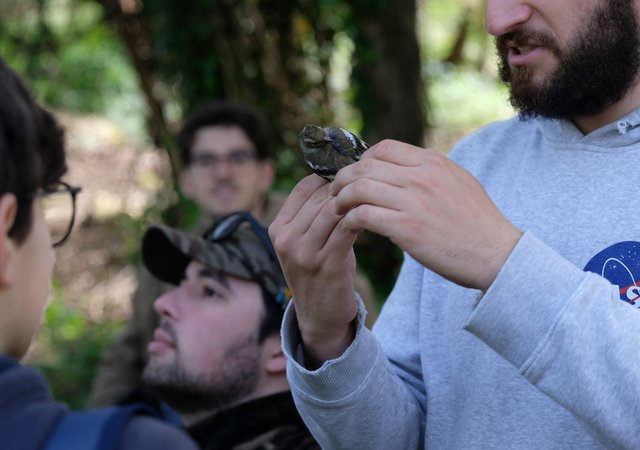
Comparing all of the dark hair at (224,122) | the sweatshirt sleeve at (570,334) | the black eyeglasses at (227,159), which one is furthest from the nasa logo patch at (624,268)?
the dark hair at (224,122)

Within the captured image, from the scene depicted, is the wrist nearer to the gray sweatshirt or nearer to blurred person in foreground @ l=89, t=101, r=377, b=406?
the gray sweatshirt

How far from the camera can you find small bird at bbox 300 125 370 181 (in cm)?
170

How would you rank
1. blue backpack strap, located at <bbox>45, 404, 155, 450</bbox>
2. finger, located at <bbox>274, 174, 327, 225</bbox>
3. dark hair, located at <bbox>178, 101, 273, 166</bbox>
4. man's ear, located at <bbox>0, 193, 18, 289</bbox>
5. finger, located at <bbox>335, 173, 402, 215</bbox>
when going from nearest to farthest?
blue backpack strap, located at <bbox>45, 404, 155, 450</bbox> < man's ear, located at <bbox>0, 193, 18, 289</bbox> < finger, located at <bbox>335, 173, 402, 215</bbox> < finger, located at <bbox>274, 174, 327, 225</bbox> < dark hair, located at <bbox>178, 101, 273, 166</bbox>

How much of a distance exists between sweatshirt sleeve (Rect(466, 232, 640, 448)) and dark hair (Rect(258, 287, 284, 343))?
1280 mm

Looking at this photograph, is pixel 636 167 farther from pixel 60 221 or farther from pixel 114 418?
pixel 60 221

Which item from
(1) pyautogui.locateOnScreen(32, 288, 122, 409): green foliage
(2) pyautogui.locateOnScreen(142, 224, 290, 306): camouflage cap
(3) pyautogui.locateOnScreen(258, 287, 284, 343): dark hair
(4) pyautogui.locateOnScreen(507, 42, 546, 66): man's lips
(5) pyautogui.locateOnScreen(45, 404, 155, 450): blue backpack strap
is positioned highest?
(4) pyautogui.locateOnScreen(507, 42, 546, 66): man's lips

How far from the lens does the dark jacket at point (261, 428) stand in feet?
8.17

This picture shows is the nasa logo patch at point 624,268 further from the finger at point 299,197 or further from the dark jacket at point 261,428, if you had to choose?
the dark jacket at point 261,428

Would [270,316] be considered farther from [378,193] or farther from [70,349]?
[70,349]

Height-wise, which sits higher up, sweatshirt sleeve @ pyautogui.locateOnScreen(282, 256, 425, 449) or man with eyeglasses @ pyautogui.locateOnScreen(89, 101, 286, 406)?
sweatshirt sleeve @ pyautogui.locateOnScreen(282, 256, 425, 449)

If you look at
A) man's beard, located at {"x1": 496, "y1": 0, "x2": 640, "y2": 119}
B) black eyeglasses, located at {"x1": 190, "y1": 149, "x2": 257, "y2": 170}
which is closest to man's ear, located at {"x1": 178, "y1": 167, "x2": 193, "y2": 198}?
black eyeglasses, located at {"x1": 190, "y1": 149, "x2": 257, "y2": 170}

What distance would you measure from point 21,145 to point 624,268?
0.99 meters

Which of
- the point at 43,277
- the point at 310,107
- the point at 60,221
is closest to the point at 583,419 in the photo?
the point at 43,277

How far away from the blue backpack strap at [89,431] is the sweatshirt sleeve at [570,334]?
21.6 inches
